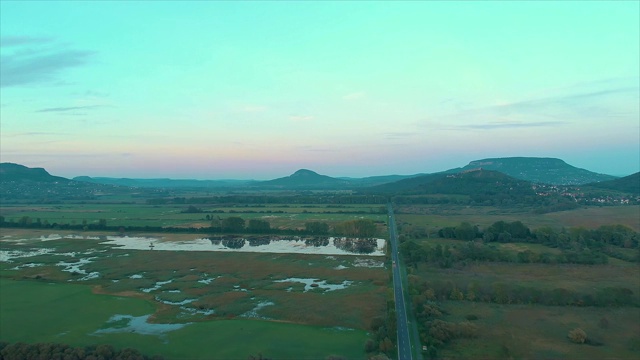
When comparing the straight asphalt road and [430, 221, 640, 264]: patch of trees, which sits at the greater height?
[430, 221, 640, 264]: patch of trees

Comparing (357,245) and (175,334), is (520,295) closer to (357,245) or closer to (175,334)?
(175,334)

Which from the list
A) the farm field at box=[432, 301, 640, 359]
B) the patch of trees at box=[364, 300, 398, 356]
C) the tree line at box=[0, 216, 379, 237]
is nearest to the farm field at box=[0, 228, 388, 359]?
the patch of trees at box=[364, 300, 398, 356]

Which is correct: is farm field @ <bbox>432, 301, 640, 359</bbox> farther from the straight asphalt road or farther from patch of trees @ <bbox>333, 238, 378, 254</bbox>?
patch of trees @ <bbox>333, 238, 378, 254</bbox>

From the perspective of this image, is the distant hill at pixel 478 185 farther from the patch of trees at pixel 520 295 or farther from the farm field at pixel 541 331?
the farm field at pixel 541 331

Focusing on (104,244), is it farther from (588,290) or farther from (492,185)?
(492,185)

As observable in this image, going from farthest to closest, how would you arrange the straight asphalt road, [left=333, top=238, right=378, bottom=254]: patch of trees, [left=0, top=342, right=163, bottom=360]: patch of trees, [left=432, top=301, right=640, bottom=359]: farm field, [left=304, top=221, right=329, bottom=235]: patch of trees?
[left=304, top=221, right=329, bottom=235]: patch of trees, [left=333, top=238, right=378, bottom=254]: patch of trees, [left=432, top=301, right=640, bottom=359]: farm field, the straight asphalt road, [left=0, top=342, right=163, bottom=360]: patch of trees

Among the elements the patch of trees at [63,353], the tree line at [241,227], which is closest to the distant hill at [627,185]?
the tree line at [241,227]
